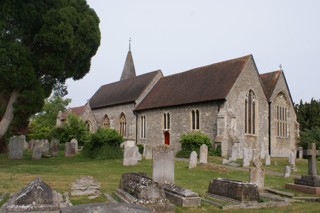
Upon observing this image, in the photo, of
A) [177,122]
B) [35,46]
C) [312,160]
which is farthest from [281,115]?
[35,46]

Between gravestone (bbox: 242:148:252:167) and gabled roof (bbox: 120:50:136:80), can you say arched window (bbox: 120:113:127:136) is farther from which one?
gravestone (bbox: 242:148:252:167)

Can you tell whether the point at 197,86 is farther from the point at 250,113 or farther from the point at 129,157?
the point at 129,157

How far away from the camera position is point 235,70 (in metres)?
27.9

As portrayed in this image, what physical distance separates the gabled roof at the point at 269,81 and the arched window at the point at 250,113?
2.31 metres

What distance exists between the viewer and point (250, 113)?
28.6 meters

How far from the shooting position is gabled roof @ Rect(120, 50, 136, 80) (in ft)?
163

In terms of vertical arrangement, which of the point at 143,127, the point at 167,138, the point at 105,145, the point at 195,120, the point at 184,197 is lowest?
the point at 184,197

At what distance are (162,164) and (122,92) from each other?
29155mm

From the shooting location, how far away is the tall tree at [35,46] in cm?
1752

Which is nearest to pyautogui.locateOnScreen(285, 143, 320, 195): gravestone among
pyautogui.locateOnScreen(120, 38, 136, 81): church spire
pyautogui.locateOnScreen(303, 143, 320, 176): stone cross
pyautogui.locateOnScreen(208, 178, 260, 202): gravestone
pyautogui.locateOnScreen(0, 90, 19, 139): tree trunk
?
pyautogui.locateOnScreen(303, 143, 320, 176): stone cross

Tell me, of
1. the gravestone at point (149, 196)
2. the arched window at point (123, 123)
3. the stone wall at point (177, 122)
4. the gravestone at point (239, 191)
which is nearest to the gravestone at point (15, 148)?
the stone wall at point (177, 122)

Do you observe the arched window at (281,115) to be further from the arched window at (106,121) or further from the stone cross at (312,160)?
the stone cross at (312,160)

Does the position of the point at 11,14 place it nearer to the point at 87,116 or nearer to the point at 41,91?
the point at 41,91

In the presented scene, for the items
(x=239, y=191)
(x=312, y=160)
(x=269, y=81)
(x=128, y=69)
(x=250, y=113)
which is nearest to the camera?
(x=239, y=191)
